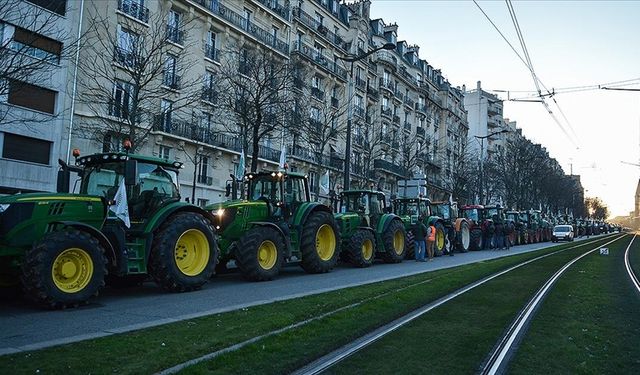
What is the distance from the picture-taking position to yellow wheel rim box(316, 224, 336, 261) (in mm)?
16156

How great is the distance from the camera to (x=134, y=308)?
30.7 ft

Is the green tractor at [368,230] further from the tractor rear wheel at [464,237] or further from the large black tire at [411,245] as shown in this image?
the tractor rear wheel at [464,237]

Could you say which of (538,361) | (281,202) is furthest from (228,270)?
(538,361)

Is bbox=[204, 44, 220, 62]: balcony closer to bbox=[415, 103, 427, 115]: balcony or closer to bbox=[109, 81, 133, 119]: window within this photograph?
bbox=[109, 81, 133, 119]: window

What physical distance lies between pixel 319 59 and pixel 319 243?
109 feet

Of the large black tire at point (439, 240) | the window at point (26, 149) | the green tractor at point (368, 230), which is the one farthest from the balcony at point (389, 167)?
the green tractor at point (368, 230)

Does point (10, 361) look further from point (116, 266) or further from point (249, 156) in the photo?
point (249, 156)

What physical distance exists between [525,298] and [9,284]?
10.2m

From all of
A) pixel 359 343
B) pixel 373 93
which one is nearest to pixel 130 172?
pixel 359 343

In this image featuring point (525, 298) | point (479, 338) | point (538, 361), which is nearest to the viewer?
point (538, 361)

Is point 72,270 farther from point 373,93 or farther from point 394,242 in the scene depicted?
point 373,93

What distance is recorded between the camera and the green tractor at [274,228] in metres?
13.1

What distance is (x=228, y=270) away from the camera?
599 inches

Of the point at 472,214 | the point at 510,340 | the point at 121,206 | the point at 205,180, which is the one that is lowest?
the point at 510,340
